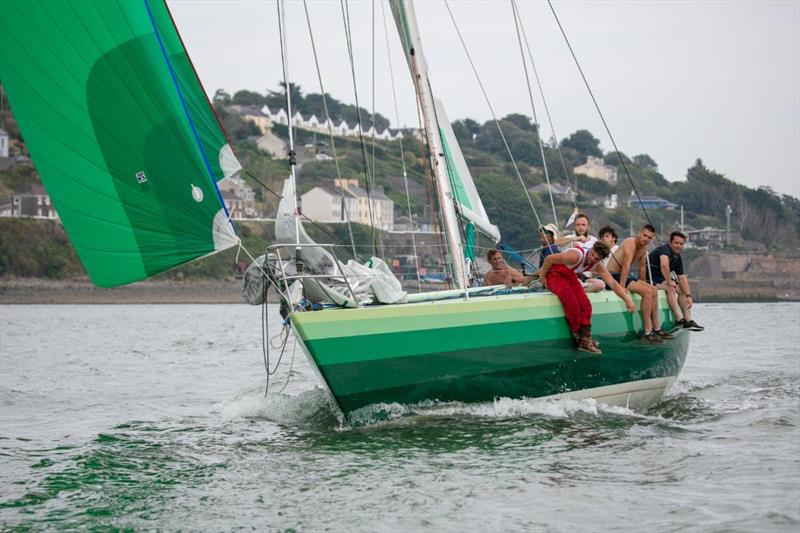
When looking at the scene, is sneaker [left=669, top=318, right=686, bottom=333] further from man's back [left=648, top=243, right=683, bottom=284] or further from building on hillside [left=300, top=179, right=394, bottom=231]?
building on hillside [left=300, top=179, right=394, bottom=231]

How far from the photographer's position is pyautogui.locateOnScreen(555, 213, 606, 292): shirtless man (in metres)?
10.0

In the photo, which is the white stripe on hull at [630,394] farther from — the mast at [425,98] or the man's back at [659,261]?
the mast at [425,98]

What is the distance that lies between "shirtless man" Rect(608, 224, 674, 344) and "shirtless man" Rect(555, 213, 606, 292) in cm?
37

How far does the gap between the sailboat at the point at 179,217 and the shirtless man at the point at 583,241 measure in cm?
76

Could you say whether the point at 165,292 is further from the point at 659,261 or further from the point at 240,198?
the point at 659,261

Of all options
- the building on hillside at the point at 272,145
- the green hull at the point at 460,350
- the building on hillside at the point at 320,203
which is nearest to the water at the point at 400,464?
the green hull at the point at 460,350

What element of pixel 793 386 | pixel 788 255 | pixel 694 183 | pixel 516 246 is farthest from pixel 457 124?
pixel 793 386

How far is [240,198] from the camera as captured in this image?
101 metres

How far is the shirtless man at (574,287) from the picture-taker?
31.2ft

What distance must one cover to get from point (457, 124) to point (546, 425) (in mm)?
152591

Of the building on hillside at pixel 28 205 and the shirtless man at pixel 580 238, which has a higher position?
the building on hillside at pixel 28 205

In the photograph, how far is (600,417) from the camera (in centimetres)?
975

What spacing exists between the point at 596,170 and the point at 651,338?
492ft

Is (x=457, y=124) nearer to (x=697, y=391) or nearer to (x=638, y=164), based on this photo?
(x=638, y=164)
